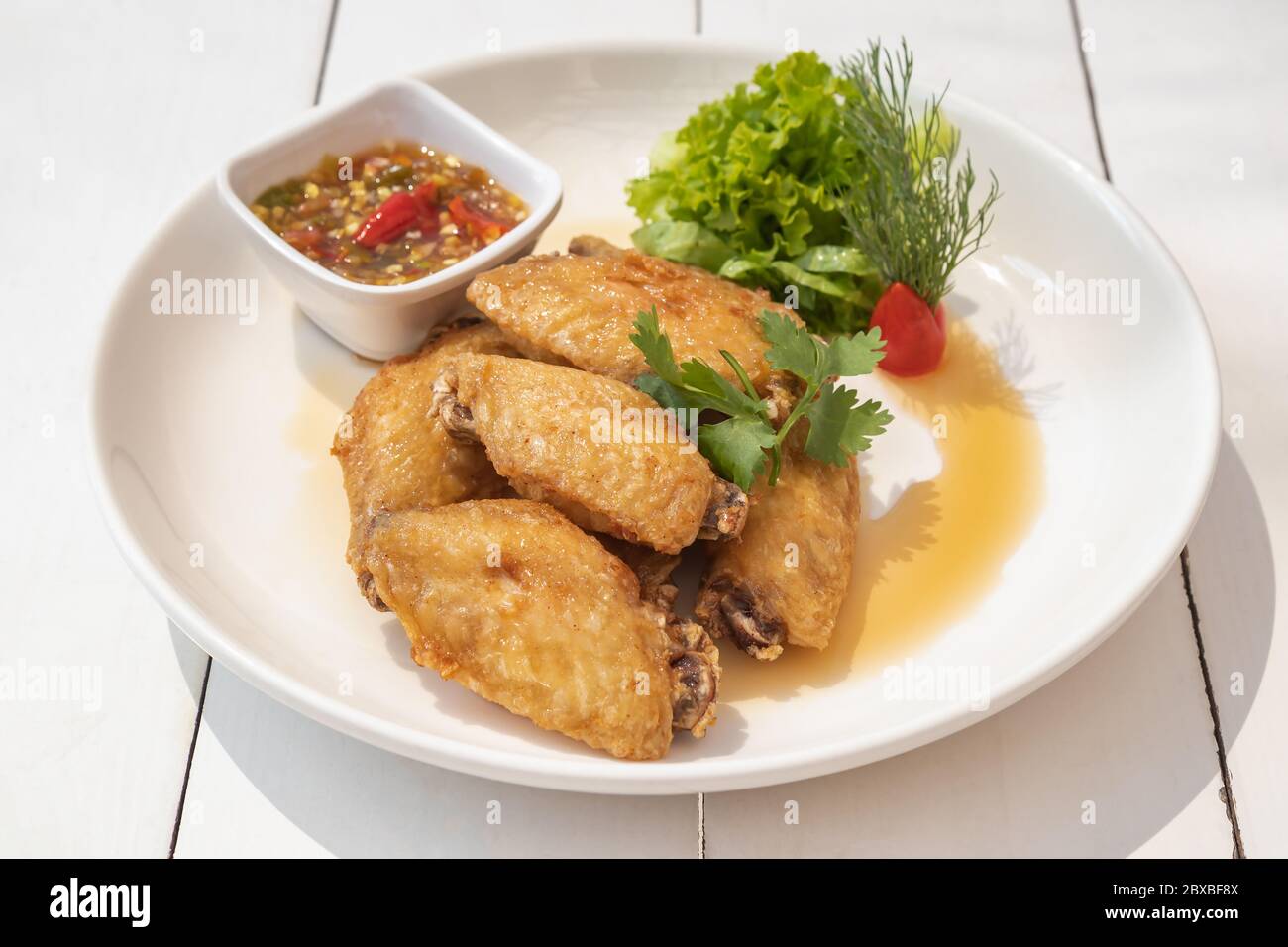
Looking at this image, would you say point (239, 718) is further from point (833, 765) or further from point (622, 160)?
point (622, 160)

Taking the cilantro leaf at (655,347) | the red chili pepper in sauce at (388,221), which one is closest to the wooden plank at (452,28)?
the red chili pepper in sauce at (388,221)

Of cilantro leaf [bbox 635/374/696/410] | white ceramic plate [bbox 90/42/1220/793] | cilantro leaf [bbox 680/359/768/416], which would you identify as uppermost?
cilantro leaf [bbox 680/359/768/416]

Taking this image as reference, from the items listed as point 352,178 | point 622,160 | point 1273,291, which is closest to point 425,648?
point 352,178

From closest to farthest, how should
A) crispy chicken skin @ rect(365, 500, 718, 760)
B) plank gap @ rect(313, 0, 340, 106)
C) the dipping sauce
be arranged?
crispy chicken skin @ rect(365, 500, 718, 760)
the dipping sauce
plank gap @ rect(313, 0, 340, 106)

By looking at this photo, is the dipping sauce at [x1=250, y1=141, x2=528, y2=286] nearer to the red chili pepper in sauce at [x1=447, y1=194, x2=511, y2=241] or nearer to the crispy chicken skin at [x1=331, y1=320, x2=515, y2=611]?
the red chili pepper in sauce at [x1=447, y1=194, x2=511, y2=241]

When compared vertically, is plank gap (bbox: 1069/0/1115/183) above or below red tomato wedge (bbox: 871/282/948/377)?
above

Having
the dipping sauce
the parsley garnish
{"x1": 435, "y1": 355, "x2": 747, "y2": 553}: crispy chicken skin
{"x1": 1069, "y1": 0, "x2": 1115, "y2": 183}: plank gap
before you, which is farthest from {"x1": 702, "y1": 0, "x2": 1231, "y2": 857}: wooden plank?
{"x1": 1069, "y1": 0, "x2": 1115, "y2": 183}: plank gap
